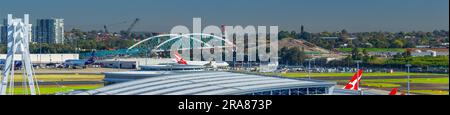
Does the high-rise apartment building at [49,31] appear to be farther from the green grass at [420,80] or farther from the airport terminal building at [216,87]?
the airport terminal building at [216,87]

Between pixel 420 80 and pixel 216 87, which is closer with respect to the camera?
pixel 216 87

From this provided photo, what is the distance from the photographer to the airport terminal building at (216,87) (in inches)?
671

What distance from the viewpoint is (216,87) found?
59.6 feet

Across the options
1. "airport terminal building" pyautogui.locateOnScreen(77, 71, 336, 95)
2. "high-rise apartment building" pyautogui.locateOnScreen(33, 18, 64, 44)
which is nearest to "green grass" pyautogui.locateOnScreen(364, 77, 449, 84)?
"airport terminal building" pyautogui.locateOnScreen(77, 71, 336, 95)

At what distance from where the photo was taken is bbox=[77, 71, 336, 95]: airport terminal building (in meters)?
17.0

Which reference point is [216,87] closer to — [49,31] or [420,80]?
[420,80]

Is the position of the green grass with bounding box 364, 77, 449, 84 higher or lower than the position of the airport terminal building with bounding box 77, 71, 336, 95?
lower

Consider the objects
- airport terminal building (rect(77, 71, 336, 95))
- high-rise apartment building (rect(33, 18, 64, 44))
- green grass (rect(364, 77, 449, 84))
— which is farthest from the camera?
high-rise apartment building (rect(33, 18, 64, 44))

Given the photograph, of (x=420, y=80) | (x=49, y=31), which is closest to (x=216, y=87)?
(x=420, y=80)

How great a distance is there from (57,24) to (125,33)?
20.9 metres

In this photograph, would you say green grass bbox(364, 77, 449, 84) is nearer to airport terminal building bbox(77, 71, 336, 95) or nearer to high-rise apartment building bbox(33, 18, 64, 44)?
airport terminal building bbox(77, 71, 336, 95)

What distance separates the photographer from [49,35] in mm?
→ 118125

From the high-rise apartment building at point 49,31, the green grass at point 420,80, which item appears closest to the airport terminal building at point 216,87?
the green grass at point 420,80
